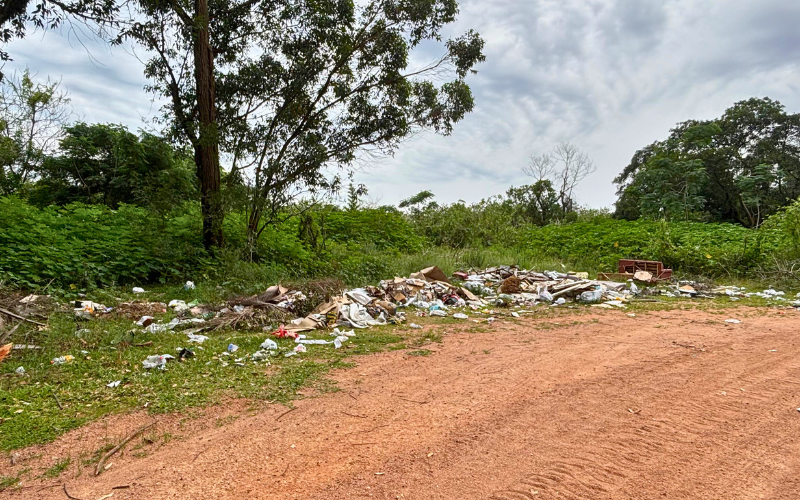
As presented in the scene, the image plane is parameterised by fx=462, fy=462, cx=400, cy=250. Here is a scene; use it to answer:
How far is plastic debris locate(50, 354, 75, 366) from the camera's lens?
3698mm

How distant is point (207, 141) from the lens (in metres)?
8.46

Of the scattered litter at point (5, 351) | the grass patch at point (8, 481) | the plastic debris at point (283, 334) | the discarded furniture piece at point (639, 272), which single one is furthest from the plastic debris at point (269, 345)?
the discarded furniture piece at point (639, 272)

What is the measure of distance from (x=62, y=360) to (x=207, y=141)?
18.3 feet

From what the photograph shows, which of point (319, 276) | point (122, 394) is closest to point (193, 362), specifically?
point (122, 394)

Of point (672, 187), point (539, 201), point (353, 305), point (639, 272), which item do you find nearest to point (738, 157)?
point (672, 187)

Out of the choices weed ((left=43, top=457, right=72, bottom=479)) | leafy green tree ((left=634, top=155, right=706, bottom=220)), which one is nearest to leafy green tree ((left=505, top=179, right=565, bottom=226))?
leafy green tree ((left=634, top=155, right=706, bottom=220))

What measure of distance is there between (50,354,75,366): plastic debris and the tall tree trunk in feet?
16.6

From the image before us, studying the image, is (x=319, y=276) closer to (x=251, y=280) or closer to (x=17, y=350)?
(x=251, y=280)

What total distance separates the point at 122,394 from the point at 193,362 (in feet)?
2.41

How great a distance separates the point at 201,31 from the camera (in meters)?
8.41

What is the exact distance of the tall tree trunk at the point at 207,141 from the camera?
8461 mm

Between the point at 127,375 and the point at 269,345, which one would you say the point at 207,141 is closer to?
the point at 269,345

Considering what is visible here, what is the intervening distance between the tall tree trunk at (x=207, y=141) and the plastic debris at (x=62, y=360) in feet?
16.6

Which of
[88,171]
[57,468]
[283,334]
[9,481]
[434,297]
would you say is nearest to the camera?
[9,481]
